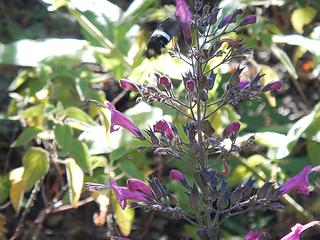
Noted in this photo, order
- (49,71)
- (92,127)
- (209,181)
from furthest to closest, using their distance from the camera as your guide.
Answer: (49,71)
(92,127)
(209,181)

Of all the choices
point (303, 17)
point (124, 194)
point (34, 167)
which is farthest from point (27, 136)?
point (303, 17)

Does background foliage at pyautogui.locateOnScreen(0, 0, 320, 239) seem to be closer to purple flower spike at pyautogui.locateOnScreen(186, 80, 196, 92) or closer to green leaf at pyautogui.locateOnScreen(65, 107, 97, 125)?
green leaf at pyautogui.locateOnScreen(65, 107, 97, 125)

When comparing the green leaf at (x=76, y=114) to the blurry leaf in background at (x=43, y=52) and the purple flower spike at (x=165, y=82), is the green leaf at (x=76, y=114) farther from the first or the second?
the purple flower spike at (x=165, y=82)

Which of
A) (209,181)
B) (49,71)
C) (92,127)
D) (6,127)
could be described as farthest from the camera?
(6,127)

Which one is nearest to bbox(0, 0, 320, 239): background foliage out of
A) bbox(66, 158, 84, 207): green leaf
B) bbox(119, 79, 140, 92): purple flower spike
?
bbox(66, 158, 84, 207): green leaf

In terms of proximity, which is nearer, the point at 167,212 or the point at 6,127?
the point at 167,212

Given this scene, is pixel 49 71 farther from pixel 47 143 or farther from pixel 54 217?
pixel 54 217

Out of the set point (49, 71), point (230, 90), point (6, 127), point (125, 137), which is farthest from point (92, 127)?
point (6, 127)

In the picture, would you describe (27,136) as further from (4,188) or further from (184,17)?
(184,17)
